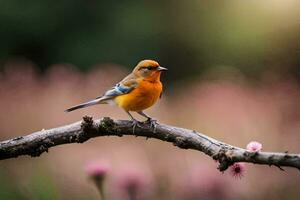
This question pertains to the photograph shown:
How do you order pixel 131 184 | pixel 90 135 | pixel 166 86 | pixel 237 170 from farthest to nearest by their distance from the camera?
pixel 166 86, pixel 131 184, pixel 90 135, pixel 237 170

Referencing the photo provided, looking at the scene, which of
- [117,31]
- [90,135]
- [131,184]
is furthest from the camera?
[117,31]

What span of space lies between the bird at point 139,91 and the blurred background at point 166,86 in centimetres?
37

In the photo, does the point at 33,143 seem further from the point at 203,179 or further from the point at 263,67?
the point at 263,67

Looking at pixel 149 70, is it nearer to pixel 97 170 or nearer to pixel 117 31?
pixel 97 170

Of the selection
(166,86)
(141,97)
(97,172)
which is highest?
(166,86)

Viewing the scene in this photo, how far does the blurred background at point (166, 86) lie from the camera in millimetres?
4887

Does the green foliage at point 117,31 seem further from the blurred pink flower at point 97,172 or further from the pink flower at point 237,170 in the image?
the pink flower at point 237,170

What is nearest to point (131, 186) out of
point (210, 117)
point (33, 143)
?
point (33, 143)

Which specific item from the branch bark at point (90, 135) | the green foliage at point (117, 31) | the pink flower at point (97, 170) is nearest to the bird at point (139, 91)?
the pink flower at point (97, 170)

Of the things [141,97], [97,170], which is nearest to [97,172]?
[97,170]

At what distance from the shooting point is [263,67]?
33.0 feet

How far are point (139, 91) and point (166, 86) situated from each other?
737 centimetres

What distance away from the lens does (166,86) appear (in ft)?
37.0

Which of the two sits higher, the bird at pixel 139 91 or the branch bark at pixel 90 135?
the bird at pixel 139 91
